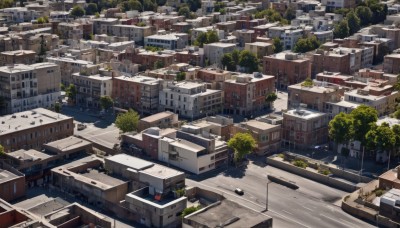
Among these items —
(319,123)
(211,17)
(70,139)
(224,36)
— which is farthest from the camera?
(211,17)

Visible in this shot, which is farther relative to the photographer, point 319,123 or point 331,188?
point 319,123

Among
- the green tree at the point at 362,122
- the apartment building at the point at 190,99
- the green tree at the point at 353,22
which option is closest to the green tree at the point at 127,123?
the apartment building at the point at 190,99

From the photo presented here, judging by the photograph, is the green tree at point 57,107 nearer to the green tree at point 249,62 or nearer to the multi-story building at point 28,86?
the multi-story building at point 28,86

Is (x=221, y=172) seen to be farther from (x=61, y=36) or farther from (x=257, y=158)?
(x=61, y=36)

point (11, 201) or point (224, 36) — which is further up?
point (224, 36)

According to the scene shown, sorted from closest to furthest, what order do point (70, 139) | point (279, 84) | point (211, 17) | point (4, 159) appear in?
point (4, 159) < point (70, 139) < point (279, 84) < point (211, 17)

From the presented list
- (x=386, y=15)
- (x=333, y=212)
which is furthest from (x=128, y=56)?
(x=386, y=15)

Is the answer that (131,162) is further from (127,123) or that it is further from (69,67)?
(69,67)

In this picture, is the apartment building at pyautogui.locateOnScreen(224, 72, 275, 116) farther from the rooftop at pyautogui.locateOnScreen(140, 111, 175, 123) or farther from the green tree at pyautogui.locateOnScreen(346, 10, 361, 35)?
the green tree at pyautogui.locateOnScreen(346, 10, 361, 35)

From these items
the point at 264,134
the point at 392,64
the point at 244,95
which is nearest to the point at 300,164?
the point at 264,134
